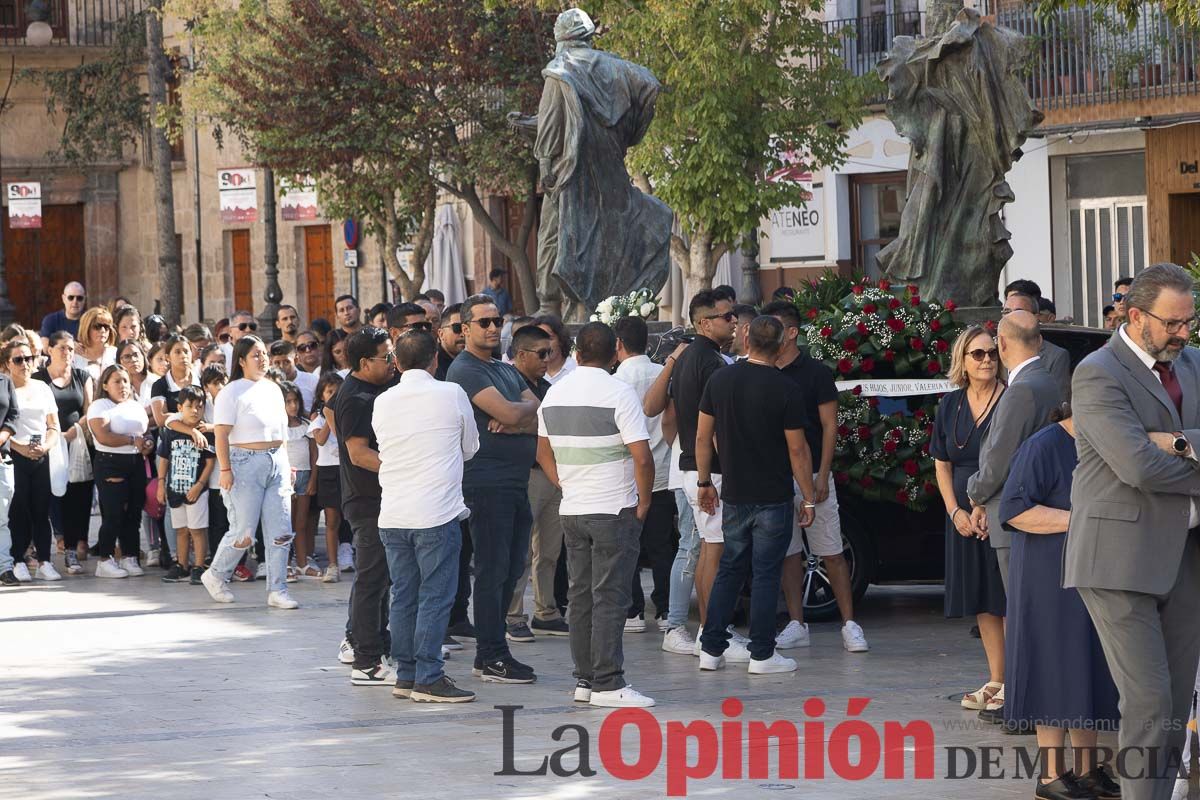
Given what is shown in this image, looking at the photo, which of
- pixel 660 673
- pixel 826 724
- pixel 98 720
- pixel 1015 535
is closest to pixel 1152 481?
pixel 1015 535

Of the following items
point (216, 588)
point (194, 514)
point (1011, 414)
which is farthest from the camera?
point (194, 514)

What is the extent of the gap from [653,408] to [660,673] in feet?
5.37

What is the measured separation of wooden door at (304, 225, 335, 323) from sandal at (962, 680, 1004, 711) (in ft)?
118

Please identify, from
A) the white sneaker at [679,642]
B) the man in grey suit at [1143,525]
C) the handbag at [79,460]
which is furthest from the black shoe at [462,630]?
the man in grey suit at [1143,525]

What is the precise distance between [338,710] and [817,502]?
2.82m

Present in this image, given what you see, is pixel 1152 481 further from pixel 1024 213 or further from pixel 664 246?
pixel 1024 213

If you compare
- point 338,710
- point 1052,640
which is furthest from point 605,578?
point 1052,640

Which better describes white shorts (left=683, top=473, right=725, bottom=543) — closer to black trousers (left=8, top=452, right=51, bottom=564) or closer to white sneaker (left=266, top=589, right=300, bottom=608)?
white sneaker (left=266, top=589, right=300, bottom=608)

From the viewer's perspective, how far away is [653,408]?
11617 millimetres

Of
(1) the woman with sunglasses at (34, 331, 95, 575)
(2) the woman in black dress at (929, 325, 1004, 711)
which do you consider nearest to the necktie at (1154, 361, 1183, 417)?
(2) the woman in black dress at (929, 325, 1004, 711)

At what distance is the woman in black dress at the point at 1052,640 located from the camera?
296 inches

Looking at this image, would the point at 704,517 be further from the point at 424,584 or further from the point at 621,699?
the point at 424,584

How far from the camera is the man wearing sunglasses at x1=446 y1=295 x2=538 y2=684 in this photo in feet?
34.5

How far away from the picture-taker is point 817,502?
35.9ft
